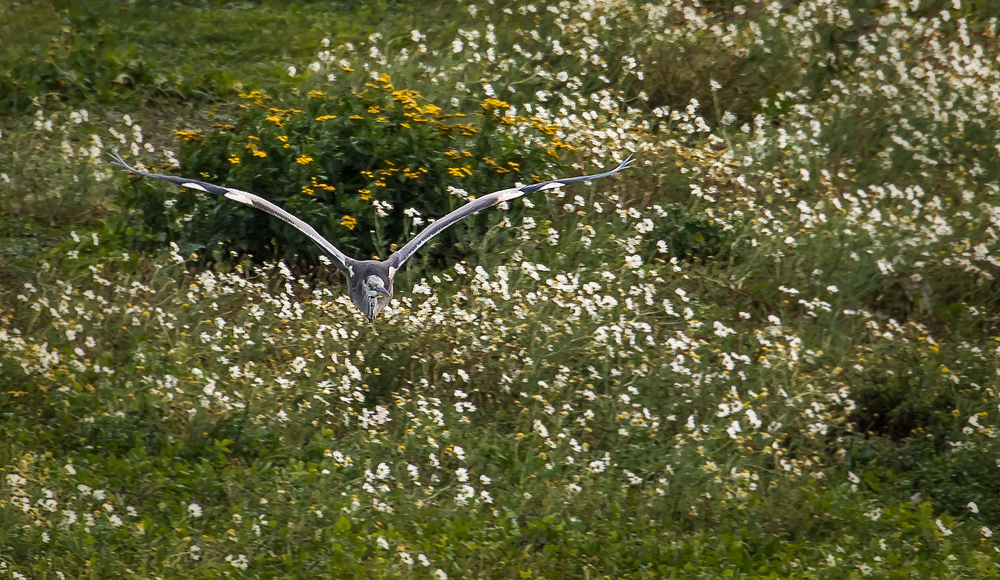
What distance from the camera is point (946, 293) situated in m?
8.65

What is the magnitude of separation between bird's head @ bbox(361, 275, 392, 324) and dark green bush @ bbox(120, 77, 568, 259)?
216 centimetres

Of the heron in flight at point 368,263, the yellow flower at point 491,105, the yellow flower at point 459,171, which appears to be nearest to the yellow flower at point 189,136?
the yellow flower at point 459,171

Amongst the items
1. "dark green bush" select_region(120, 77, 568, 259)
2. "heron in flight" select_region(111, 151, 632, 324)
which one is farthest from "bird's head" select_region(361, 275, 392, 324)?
"dark green bush" select_region(120, 77, 568, 259)

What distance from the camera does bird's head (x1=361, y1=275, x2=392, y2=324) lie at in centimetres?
525

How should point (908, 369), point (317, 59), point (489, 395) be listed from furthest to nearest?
point (317, 59) → point (908, 369) → point (489, 395)

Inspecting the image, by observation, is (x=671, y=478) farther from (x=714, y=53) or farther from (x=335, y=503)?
(x=714, y=53)

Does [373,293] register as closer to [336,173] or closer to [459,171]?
[459,171]

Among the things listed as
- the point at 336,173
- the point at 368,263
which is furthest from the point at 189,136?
the point at 368,263

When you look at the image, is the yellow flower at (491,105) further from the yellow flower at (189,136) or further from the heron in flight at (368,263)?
the heron in flight at (368,263)

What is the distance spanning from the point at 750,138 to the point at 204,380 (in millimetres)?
5238

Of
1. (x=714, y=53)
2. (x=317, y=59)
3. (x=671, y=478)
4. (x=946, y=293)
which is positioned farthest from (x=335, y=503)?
(x=714, y=53)

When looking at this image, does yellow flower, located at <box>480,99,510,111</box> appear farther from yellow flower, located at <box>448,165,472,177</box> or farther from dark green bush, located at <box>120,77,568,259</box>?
yellow flower, located at <box>448,165,472,177</box>

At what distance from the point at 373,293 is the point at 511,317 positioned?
80.3 inches

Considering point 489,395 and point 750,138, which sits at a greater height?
point 750,138
